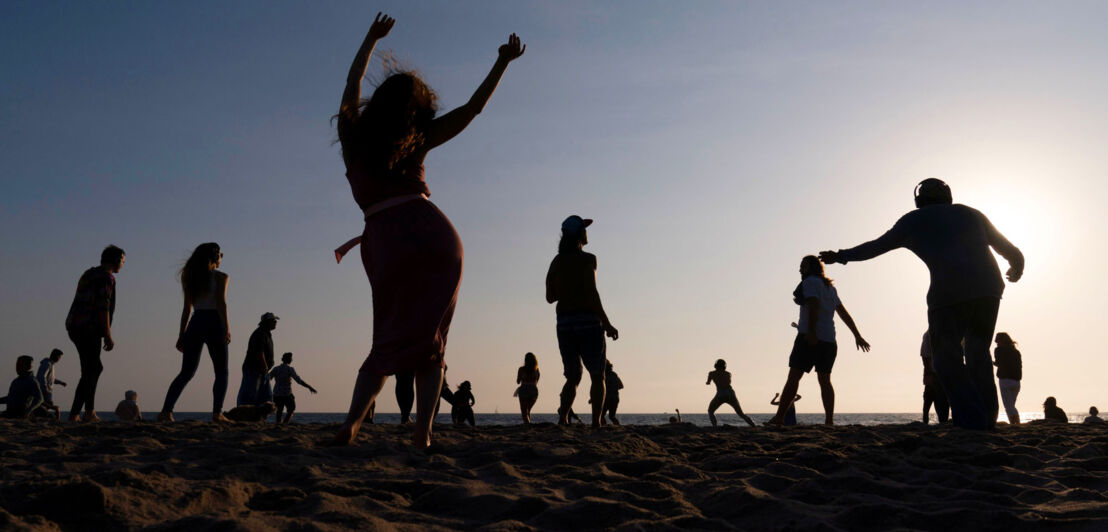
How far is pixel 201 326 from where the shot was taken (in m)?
6.97

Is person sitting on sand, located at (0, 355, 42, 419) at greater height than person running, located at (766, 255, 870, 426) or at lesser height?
lesser

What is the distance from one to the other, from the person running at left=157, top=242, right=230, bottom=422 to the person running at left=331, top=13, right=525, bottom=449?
3782 millimetres

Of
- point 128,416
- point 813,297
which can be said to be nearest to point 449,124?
point 813,297

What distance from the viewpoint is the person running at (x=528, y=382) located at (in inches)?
471

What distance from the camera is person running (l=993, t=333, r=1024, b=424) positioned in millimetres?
10570

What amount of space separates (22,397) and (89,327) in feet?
13.1

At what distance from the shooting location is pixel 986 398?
552 centimetres

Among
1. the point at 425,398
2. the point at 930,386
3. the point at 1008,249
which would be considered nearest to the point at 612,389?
the point at 930,386

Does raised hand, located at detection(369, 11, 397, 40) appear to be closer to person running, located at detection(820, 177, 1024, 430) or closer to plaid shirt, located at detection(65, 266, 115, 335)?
person running, located at detection(820, 177, 1024, 430)

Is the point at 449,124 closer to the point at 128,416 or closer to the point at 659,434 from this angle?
the point at 659,434

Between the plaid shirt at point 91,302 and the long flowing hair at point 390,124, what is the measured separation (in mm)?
4779

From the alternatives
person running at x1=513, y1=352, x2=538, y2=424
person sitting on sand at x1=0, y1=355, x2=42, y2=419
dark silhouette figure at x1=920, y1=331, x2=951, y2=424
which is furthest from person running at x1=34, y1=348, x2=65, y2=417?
dark silhouette figure at x1=920, y1=331, x2=951, y2=424

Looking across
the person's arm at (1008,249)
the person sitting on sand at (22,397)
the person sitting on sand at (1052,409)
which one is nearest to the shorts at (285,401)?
the person sitting on sand at (22,397)

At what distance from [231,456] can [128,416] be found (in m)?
8.42
